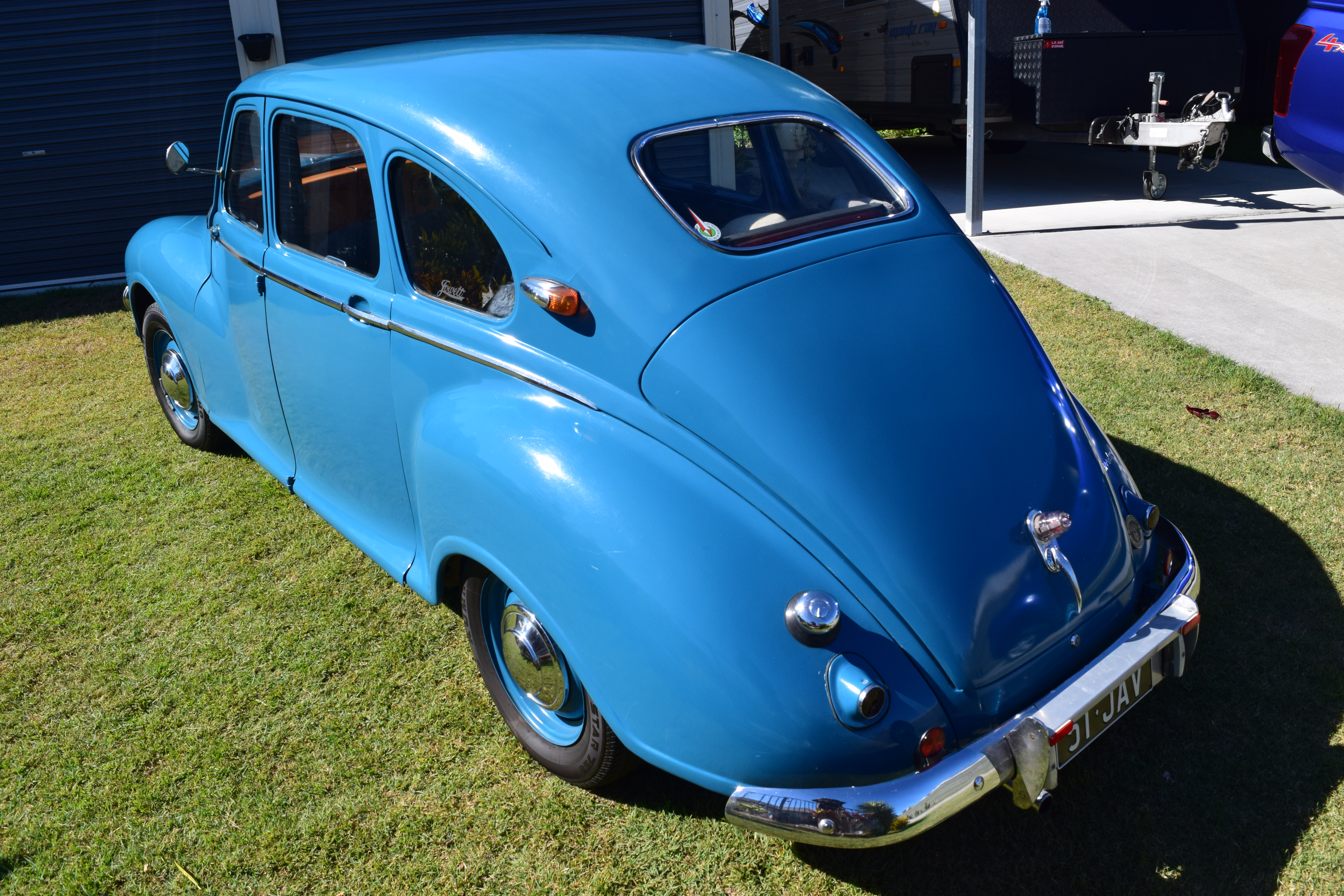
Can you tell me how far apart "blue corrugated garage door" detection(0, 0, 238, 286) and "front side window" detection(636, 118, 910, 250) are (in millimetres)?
6959

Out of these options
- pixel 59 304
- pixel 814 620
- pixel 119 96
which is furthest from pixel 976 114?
pixel 59 304

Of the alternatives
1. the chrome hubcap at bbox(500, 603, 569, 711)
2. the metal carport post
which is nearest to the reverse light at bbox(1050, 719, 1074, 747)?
the chrome hubcap at bbox(500, 603, 569, 711)

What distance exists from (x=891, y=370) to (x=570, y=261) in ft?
2.77

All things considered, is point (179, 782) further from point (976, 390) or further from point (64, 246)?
point (64, 246)

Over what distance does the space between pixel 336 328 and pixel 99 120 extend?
6.76 m

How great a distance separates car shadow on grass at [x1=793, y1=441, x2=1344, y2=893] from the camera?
236 cm

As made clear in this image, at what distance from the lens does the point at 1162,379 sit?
4988 millimetres

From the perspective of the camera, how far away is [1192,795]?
8.34 feet

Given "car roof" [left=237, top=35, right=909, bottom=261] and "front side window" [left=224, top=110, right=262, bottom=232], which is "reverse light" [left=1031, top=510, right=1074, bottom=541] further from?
"front side window" [left=224, top=110, right=262, bottom=232]

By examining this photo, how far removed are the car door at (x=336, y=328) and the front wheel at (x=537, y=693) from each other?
354 mm

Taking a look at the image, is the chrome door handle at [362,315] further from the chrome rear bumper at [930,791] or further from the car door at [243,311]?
the chrome rear bumper at [930,791]

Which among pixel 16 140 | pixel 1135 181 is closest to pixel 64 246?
pixel 16 140

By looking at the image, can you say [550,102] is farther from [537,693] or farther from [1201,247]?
[1201,247]

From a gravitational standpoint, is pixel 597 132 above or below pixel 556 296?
above
